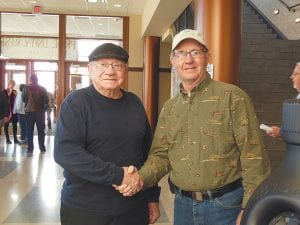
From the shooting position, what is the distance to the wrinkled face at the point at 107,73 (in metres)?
1.66

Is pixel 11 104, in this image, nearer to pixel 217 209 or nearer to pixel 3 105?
pixel 3 105

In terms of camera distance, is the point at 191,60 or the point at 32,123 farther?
the point at 32,123

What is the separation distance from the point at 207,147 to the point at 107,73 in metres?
0.53

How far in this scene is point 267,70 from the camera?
23.1 ft

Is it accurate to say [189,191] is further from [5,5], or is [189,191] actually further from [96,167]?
[5,5]

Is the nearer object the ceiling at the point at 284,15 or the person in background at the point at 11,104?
the ceiling at the point at 284,15

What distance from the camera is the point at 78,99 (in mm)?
1651

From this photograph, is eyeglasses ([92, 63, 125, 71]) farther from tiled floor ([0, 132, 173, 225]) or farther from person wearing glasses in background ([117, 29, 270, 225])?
tiled floor ([0, 132, 173, 225])

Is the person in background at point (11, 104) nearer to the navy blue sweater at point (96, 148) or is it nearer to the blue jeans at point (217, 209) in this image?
the navy blue sweater at point (96, 148)

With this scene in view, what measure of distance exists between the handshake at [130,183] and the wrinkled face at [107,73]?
0.36m

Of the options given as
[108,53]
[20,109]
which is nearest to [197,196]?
[108,53]

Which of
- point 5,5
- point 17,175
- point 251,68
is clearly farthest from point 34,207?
point 5,5

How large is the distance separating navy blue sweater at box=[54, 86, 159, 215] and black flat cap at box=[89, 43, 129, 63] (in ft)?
0.51

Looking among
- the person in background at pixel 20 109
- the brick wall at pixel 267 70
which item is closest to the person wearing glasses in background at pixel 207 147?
the brick wall at pixel 267 70
